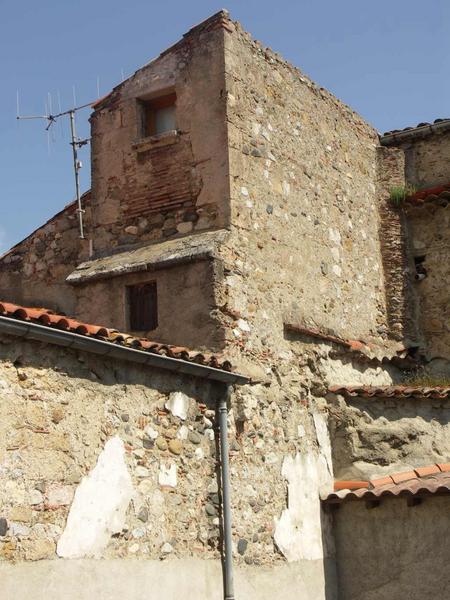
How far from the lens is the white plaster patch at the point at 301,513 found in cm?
1086

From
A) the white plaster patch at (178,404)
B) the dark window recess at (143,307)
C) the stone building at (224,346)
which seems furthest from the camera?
the dark window recess at (143,307)

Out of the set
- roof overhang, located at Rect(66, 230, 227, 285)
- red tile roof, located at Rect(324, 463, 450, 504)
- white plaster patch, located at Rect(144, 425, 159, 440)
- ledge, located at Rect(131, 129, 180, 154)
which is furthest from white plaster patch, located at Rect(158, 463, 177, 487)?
ledge, located at Rect(131, 129, 180, 154)

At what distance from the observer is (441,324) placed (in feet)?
46.4

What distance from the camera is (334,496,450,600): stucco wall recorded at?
1077cm

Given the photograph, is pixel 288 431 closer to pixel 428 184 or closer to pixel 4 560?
pixel 4 560

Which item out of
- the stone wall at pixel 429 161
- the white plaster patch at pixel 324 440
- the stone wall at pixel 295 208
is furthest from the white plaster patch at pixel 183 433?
the stone wall at pixel 429 161

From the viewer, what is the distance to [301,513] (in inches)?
439

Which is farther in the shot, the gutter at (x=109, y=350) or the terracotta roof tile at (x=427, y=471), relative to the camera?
the terracotta roof tile at (x=427, y=471)

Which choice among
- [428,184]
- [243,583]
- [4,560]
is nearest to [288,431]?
[243,583]

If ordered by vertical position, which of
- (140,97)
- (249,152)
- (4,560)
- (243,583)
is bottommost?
(243,583)

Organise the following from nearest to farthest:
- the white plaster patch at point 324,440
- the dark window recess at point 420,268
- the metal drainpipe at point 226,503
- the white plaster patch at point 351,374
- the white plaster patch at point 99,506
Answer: the white plaster patch at point 99,506 < the metal drainpipe at point 226,503 < the white plaster patch at point 324,440 < the white plaster patch at point 351,374 < the dark window recess at point 420,268

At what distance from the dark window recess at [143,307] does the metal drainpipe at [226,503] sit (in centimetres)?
170

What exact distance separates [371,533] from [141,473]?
12.0 ft

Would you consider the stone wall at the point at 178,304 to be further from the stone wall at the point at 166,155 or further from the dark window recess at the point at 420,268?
the dark window recess at the point at 420,268
